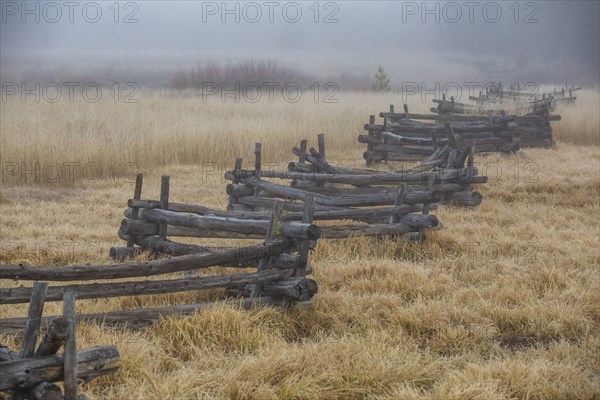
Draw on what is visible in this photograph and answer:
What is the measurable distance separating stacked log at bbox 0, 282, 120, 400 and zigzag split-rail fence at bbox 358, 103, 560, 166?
469 inches

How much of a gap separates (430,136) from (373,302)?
1159cm

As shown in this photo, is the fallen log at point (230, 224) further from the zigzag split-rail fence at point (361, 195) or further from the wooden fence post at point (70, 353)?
the wooden fence post at point (70, 353)

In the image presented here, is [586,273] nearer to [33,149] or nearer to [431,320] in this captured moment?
[431,320]

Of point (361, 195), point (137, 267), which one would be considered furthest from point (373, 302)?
point (361, 195)

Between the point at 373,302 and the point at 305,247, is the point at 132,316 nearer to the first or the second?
the point at 305,247

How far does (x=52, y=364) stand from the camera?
11.6ft

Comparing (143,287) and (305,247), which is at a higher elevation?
(305,247)

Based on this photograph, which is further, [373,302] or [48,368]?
[373,302]

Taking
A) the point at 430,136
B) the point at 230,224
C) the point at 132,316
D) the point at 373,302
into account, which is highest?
the point at 430,136

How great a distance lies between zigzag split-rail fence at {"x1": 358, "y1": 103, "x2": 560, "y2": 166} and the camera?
52.1ft

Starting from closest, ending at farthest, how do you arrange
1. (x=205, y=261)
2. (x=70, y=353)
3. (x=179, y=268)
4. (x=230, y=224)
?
(x=70, y=353), (x=179, y=268), (x=205, y=261), (x=230, y=224)

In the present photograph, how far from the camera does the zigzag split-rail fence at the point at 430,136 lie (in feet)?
52.1

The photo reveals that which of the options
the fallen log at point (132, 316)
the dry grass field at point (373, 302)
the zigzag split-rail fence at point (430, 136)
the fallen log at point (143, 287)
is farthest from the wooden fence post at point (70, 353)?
the zigzag split-rail fence at point (430, 136)

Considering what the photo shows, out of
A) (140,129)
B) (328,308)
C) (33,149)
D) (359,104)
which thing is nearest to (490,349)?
(328,308)
